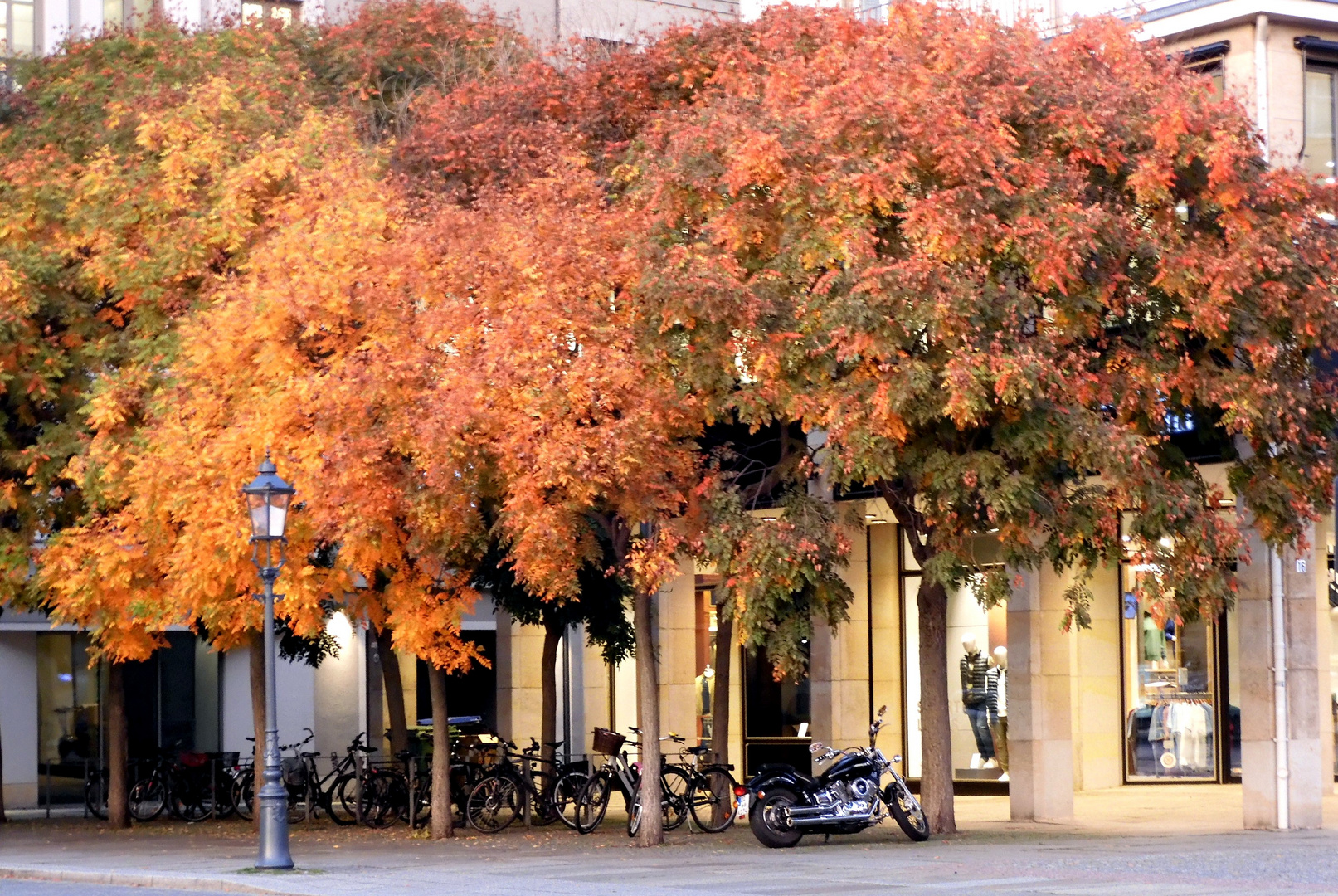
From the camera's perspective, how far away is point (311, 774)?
27109 mm

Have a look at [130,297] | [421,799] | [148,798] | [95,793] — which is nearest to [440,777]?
[421,799]

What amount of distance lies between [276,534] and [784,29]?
25.0 ft

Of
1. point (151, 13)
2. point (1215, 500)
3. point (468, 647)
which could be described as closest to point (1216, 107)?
point (1215, 500)

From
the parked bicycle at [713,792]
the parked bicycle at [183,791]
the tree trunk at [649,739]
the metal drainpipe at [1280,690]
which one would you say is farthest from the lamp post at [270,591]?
the parked bicycle at [183,791]

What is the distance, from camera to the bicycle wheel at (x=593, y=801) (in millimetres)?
22375

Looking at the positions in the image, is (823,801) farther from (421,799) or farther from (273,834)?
(421,799)

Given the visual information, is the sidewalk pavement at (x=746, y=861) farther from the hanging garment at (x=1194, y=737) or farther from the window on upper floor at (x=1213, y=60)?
the window on upper floor at (x=1213, y=60)

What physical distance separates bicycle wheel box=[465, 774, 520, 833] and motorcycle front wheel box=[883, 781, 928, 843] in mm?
5756

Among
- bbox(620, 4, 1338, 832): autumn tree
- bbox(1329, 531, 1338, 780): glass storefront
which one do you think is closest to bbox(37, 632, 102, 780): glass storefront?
bbox(620, 4, 1338, 832): autumn tree

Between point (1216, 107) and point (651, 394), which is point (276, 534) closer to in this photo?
point (651, 394)

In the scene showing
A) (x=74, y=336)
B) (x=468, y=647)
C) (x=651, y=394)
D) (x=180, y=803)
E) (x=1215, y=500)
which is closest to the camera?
(x=651, y=394)

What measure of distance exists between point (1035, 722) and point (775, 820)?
492 centimetres

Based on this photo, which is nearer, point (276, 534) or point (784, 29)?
point (276, 534)

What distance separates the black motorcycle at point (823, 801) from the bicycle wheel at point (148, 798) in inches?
498
